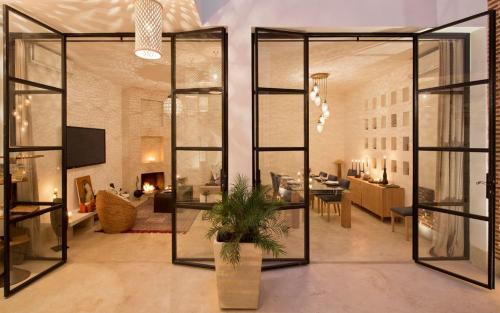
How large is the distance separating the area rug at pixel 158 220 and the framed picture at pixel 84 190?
105cm

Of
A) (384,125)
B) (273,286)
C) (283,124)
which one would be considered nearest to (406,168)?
(384,125)

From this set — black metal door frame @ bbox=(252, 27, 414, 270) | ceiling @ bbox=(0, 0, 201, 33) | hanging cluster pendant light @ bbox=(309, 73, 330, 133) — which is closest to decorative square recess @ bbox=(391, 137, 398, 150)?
hanging cluster pendant light @ bbox=(309, 73, 330, 133)

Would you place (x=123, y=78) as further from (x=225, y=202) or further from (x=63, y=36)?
(x=225, y=202)

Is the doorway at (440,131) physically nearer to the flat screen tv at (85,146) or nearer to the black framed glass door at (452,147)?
the black framed glass door at (452,147)

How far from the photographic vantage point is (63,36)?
13.0ft

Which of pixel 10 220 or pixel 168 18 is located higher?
pixel 168 18

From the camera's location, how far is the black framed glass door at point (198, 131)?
12.5ft

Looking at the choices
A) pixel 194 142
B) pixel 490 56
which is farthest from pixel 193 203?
pixel 490 56

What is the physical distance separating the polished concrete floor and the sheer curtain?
1.88ft

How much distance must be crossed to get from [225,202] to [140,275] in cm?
158

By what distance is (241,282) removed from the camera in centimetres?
281

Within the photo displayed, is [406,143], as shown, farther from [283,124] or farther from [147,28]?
[147,28]

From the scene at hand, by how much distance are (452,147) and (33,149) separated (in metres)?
5.04

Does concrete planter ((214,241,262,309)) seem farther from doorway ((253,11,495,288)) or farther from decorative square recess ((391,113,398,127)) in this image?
decorative square recess ((391,113,398,127))
